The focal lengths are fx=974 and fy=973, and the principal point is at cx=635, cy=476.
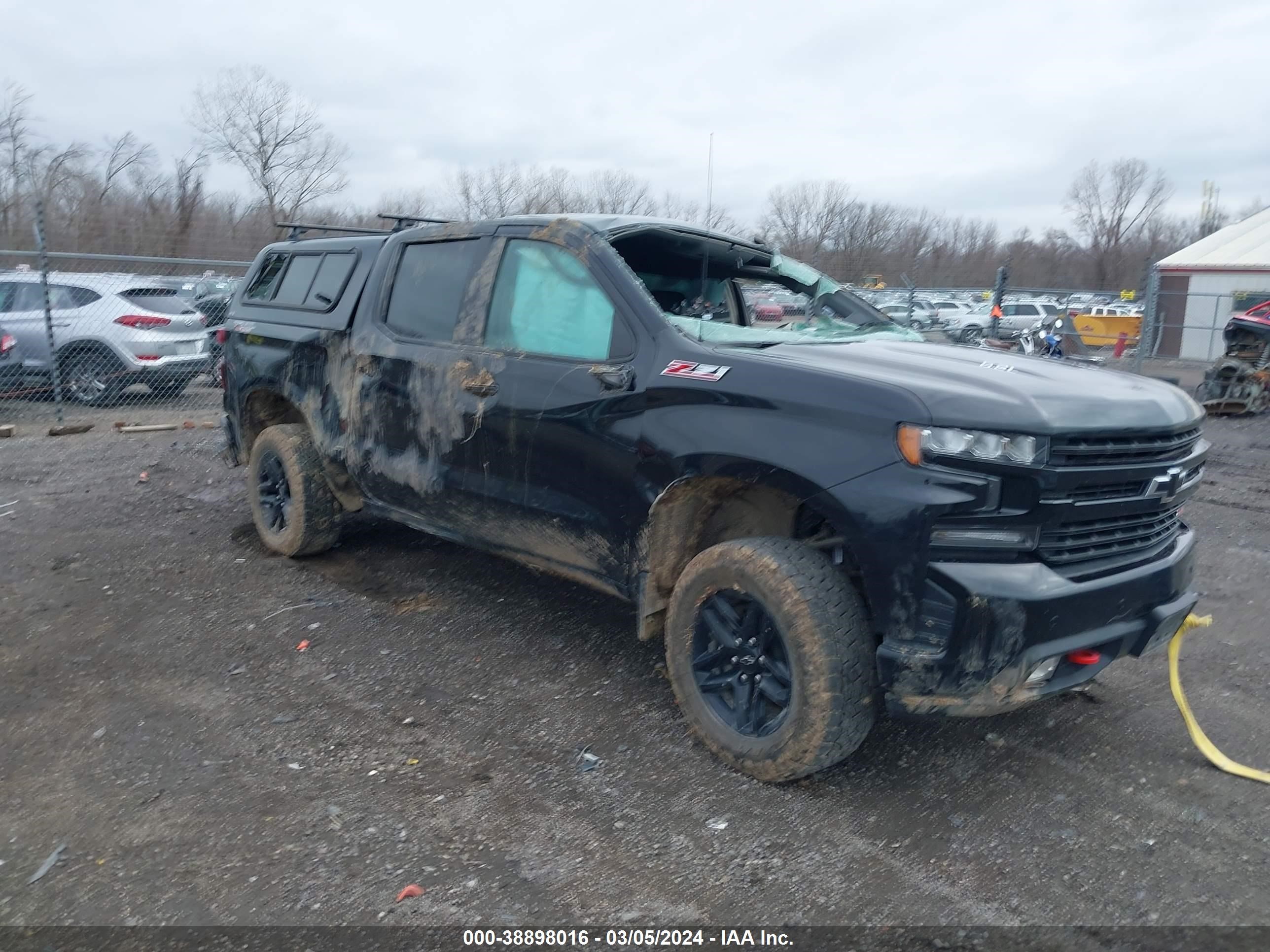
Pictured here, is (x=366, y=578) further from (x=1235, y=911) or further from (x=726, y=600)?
(x=1235, y=911)

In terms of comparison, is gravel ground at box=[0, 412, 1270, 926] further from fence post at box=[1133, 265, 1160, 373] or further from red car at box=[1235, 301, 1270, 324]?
fence post at box=[1133, 265, 1160, 373]

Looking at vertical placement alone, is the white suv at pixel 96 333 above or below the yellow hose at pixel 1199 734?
above

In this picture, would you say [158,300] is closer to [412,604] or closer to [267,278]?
[267,278]

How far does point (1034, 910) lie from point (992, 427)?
1.35m

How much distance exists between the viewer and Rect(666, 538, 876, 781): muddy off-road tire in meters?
3.04

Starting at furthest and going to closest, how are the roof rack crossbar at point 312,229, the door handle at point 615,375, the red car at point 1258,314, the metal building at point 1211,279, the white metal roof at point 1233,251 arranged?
the white metal roof at point 1233,251 → the metal building at point 1211,279 → the red car at point 1258,314 → the roof rack crossbar at point 312,229 → the door handle at point 615,375

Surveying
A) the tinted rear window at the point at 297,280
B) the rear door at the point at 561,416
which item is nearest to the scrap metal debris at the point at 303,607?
the rear door at the point at 561,416

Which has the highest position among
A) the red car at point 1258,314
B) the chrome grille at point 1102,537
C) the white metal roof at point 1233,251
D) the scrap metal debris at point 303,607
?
the white metal roof at point 1233,251

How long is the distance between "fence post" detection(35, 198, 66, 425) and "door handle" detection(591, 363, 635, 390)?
902 centimetres

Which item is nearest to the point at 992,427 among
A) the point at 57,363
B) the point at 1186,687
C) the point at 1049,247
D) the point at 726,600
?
the point at 726,600

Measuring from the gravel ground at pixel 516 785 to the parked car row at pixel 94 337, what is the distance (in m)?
7.64

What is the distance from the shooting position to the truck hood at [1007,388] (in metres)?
2.86

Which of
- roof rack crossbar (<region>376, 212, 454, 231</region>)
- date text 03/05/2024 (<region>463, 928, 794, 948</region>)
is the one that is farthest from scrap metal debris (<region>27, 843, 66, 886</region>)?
roof rack crossbar (<region>376, 212, 454, 231</region>)

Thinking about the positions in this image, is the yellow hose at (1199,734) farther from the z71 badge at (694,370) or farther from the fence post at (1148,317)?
the fence post at (1148,317)
